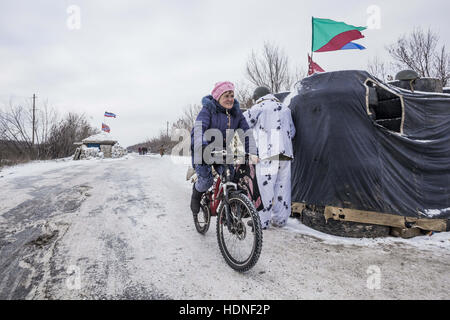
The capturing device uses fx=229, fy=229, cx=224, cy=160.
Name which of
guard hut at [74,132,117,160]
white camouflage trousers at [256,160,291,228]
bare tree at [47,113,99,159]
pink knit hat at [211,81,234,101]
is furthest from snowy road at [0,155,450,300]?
guard hut at [74,132,117,160]

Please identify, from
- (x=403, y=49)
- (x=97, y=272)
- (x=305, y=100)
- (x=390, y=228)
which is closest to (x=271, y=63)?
(x=403, y=49)

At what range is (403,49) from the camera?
16.9 meters

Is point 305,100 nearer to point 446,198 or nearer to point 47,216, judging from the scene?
point 446,198

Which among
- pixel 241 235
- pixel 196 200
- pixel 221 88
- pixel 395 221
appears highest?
pixel 221 88

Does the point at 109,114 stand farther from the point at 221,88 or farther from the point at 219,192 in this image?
the point at 219,192

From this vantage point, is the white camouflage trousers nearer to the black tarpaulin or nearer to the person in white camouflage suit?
the person in white camouflage suit

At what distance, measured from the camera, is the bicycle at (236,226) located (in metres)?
2.15

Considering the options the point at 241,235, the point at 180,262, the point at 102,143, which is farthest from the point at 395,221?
the point at 102,143

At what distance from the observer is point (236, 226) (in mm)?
2451

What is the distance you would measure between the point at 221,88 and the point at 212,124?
0.46m

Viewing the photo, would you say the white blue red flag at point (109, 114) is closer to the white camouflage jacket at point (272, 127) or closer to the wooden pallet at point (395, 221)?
the white camouflage jacket at point (272, 127)

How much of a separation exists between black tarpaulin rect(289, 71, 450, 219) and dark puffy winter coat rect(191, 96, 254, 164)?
1510 millimetres

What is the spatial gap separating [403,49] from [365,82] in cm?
1885

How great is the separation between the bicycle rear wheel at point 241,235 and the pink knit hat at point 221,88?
1.27 metres
